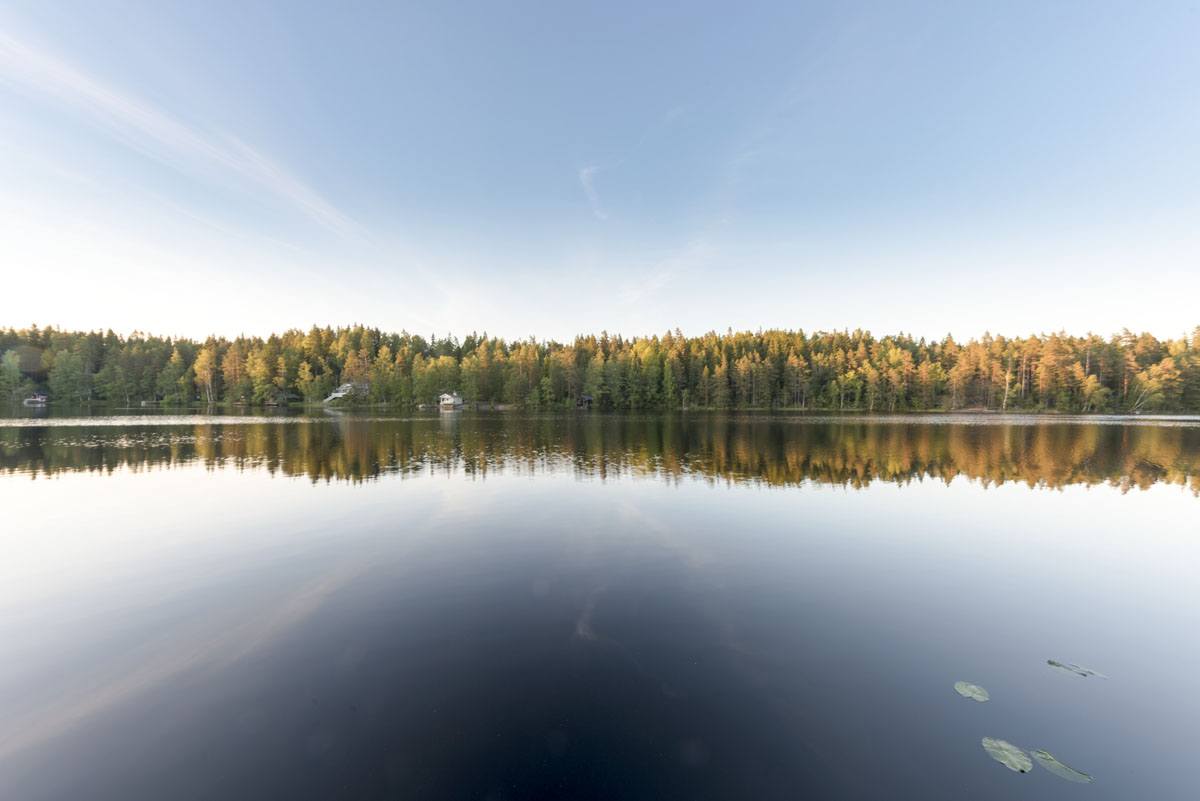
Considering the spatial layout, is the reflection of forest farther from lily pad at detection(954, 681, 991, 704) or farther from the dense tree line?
the dense tree line

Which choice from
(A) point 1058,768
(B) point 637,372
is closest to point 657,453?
(A) point 1058,768

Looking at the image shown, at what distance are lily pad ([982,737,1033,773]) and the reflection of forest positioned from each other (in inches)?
851

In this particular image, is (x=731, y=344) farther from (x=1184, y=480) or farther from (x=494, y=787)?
(x=494, y=787)

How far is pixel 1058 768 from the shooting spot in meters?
7.54

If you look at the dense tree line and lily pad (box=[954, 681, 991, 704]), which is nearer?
lily pad (box=[954, 681, 991, 704])

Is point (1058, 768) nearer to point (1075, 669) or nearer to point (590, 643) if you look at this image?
point (1075, 669)

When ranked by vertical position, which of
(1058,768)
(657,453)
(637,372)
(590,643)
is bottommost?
(1058,768)

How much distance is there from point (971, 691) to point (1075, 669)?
3297 millimetres

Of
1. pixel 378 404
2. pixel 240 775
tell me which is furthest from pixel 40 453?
pixel 378 404

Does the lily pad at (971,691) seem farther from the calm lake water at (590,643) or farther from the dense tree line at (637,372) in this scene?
A: the dense tree line at (637,372)

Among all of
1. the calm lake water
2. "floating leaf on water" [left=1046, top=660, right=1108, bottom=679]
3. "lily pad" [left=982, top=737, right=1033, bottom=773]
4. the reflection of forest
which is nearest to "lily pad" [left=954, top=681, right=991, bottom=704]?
the calm lake water

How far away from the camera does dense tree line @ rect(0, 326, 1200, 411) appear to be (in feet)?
424

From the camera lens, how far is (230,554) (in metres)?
17.0

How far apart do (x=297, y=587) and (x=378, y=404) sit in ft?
472
